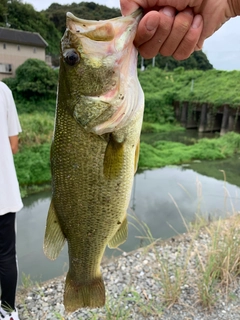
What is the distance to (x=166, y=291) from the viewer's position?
3236 mm

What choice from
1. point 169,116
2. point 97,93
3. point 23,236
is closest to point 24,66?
point 169,116

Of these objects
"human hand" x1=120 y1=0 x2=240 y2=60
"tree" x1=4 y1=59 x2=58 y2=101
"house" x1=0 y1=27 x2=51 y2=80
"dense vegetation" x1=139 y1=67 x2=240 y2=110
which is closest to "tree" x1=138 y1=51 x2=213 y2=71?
"dense vegetation" x1=139 y1=67 x2=240 y2=110

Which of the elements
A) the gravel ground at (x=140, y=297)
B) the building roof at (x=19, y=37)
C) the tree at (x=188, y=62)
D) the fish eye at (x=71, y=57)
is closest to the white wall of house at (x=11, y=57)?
the building roof at (x=19, y=37)

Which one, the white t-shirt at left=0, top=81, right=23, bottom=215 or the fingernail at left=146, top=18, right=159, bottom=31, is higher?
the fingernail at left=146, top=18, right=159, bottom=31

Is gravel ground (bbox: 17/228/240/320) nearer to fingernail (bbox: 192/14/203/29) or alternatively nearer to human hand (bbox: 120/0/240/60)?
human hand (bbox: 120/0/240/60)

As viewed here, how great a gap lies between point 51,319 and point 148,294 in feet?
3.55

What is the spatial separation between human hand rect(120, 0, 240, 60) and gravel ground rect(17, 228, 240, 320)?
226 cm

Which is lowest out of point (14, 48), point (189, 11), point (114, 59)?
point (114, 59)

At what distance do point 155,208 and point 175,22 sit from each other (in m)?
6.28

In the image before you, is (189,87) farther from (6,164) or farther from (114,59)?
(114,59)

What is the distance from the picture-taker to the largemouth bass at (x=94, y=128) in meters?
1.27

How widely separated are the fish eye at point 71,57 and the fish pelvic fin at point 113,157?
0.35 m

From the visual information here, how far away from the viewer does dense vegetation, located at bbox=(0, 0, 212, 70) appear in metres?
29.9

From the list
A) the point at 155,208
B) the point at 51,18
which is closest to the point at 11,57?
the point at 51,18
